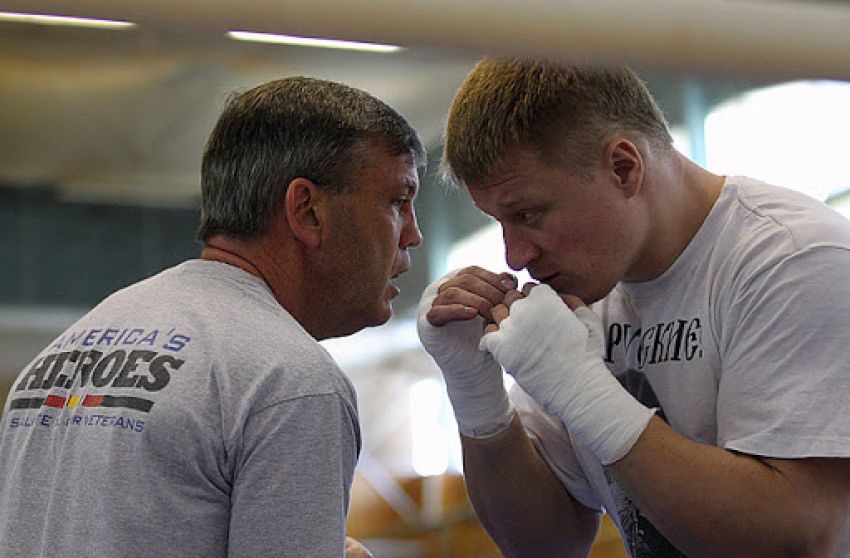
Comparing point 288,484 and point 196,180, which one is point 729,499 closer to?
point 288,484

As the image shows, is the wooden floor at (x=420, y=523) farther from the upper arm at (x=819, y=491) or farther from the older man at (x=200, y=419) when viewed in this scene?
the upper arm at (x=819, y=491)

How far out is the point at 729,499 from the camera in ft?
4.55

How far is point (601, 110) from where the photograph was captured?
5.25ft

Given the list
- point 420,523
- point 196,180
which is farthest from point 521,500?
point 196,180

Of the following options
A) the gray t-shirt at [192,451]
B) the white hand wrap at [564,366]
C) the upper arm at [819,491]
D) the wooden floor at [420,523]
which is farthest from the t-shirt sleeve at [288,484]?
the wooden floor at [420,523]

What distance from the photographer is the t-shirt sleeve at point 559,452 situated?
184 centimetres

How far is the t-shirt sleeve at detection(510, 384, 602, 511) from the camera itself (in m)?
1.84

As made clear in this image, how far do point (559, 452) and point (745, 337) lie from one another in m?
0.48

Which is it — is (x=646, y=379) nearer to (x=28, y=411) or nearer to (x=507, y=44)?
(x=28, y=411)

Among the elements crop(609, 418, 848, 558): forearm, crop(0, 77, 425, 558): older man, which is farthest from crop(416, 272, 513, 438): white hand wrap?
crop(609, 418, 848, 558): forearm

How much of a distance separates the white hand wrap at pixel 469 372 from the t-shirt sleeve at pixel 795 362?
0.41 metres

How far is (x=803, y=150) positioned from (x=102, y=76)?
433 centimetres

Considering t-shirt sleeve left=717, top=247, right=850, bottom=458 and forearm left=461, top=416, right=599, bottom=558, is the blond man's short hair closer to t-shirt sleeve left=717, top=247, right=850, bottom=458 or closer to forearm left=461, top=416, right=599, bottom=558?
t-shirt sleeve left=717, top=247, right=850, bottom=458

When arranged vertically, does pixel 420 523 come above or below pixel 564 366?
below
